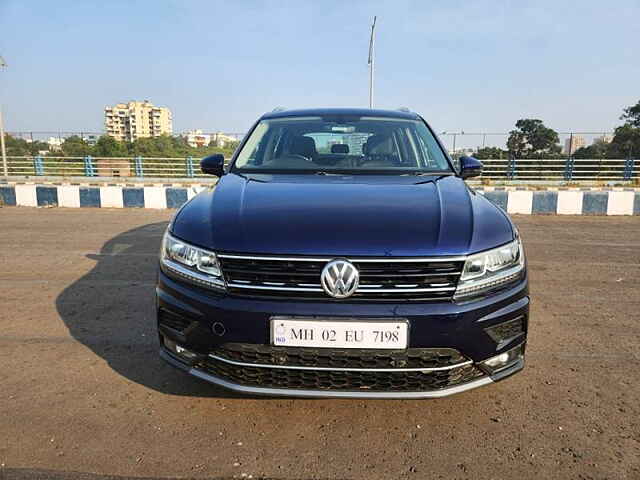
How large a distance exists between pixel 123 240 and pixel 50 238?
114 cm

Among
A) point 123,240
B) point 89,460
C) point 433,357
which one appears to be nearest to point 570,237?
point 433,357

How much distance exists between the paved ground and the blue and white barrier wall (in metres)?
6.08

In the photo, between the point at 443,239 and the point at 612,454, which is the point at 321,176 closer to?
the point at 443,239

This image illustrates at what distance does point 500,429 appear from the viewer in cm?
227

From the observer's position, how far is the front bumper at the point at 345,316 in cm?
197

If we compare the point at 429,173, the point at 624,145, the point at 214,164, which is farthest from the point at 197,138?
the point at 429,173

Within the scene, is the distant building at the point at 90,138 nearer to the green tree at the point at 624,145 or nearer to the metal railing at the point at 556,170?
the metal railing at the point at 556,170

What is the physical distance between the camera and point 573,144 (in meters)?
23.3

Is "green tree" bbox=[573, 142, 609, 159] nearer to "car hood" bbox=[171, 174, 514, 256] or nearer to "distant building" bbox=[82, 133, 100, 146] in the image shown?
"car hood" bbox=[171, 174, 514, 256]

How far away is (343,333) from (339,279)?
0.23 m

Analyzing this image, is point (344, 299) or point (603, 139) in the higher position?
point (603, 139)

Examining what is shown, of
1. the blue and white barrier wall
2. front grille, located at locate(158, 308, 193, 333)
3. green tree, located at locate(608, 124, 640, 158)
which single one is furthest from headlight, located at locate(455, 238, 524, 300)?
green tree, located at locate(608, 124, 640, 158)

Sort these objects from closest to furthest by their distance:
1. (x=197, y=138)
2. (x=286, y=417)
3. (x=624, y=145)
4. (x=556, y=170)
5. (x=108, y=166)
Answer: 1. (x=286, y=417)
2. (x=556, y=170)
3. (x=108, y=166)
4. (x=624, y=145)
5. (x=197, y=138)

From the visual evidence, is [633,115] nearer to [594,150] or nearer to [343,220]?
[594,150]
